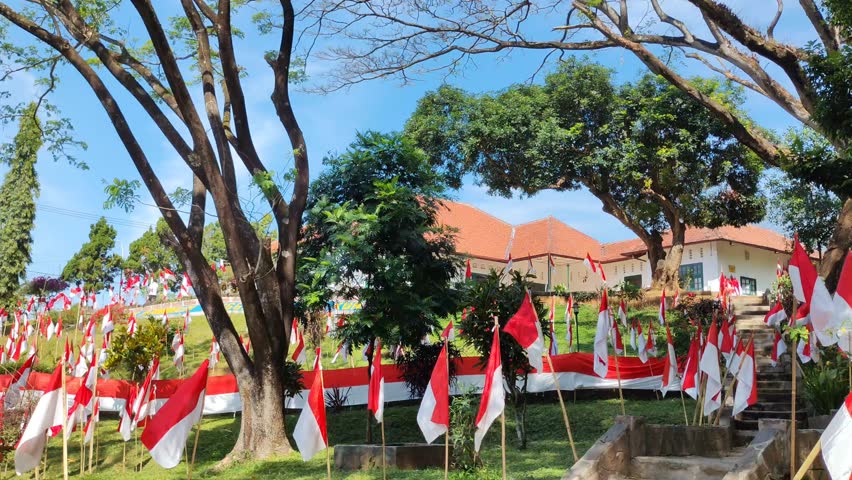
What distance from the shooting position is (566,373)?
54.2 ft

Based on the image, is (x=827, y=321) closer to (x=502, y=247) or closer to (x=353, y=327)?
(x=353, y=327)

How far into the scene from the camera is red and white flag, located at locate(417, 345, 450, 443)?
723 centimetres

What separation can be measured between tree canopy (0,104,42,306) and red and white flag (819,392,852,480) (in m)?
42.4

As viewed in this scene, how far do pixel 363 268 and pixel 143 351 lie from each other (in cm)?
710

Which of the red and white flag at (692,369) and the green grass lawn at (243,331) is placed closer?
the red and white flag at (692,369)

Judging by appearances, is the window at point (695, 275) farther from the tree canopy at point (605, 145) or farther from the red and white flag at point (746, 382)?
the red and white flag at point (746, 382)

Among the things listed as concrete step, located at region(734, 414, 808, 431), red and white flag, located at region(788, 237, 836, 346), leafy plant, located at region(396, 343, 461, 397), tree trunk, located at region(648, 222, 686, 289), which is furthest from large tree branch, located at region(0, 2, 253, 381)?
tree trunk, located at region(648, 222, 686, 289)

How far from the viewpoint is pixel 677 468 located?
24.1 ft

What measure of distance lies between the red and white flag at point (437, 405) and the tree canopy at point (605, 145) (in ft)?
63.6

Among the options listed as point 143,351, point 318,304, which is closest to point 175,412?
point 318,304

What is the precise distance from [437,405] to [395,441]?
23.6 feet

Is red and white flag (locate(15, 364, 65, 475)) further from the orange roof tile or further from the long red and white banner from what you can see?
the orange roof tile

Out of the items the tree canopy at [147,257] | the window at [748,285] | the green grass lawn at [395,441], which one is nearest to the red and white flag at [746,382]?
the green grass lawn at [395,441]

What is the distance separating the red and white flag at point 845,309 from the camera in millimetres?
5840
